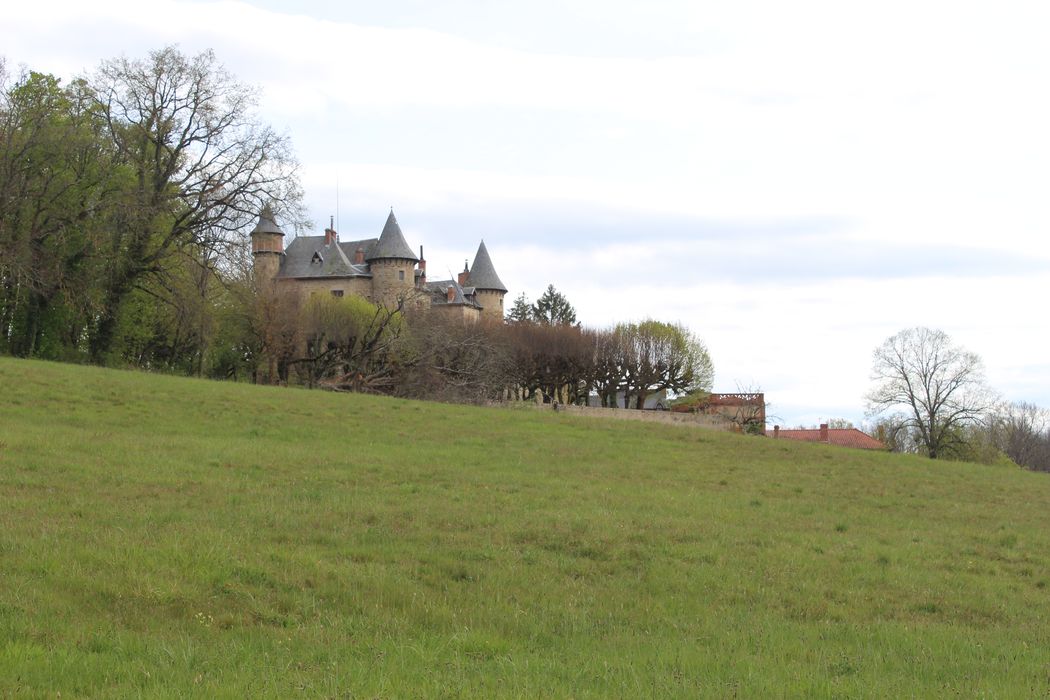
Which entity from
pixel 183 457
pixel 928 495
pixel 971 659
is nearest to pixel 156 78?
pixel 183 457

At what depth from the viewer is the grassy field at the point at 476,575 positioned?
331 inches

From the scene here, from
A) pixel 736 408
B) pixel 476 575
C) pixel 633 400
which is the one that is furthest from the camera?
pixel 633 400

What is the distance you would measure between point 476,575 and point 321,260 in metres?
91.3

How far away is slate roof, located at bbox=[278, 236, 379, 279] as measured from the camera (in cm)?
9975

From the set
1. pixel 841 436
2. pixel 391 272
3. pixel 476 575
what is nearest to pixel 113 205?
pixel 476 575

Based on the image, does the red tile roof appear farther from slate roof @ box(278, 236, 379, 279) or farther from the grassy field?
the grassy field

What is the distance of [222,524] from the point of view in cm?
1398

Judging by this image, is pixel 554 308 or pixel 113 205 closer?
pixel 113 205

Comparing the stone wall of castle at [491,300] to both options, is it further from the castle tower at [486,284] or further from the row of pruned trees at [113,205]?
the row of pruned trees at [113,205]

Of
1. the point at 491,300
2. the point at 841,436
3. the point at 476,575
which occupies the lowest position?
the point at 476,575

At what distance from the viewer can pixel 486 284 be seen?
11088 cm

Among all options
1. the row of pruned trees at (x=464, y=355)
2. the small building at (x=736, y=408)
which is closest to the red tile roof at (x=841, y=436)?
the row of pruned trees at (x=464, y=355)

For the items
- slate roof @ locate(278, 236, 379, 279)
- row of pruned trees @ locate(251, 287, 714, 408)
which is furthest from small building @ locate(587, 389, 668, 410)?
→ slate roof @ locate(278, 236, 379, 279)

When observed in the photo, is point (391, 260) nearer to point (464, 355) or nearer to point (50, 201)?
point (464, 355)
